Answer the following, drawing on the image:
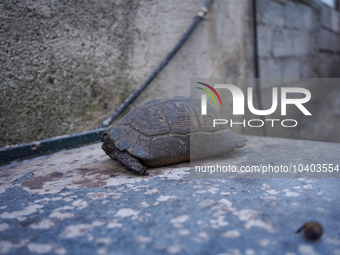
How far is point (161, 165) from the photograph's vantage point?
185 cm

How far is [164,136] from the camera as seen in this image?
178cm

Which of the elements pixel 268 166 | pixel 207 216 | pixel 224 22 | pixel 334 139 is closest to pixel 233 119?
pixel 224 22

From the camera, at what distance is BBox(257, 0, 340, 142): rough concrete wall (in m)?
4.36

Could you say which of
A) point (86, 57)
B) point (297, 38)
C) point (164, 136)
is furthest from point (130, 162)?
point (297, 38)

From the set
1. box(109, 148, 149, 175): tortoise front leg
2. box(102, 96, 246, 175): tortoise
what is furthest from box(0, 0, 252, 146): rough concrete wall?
box(109, 148, 149, 175): tortoise front leg

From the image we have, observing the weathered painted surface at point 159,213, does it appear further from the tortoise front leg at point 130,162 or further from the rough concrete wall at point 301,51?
the rough concrete wall at point 301,51

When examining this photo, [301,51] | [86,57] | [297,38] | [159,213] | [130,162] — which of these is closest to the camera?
[159,213]

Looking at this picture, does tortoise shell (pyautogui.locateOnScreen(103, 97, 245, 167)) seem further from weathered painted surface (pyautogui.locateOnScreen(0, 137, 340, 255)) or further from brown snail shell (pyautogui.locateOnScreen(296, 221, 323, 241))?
brown snail shell (pyautogui.locateOnScreen(296, 221, 323, 241))

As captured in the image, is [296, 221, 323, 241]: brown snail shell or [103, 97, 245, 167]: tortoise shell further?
[103, 97, 245, 167]: tortoise shell

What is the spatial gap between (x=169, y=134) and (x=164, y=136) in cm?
4

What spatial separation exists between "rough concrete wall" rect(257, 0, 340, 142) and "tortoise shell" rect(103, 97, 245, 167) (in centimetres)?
273

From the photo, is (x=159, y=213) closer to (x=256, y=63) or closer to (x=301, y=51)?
(x=256, y=63)

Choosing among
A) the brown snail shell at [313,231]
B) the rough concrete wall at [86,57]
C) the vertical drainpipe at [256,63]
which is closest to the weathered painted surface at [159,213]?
the brown snail shell at [313,231]

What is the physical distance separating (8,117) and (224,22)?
2764mm
